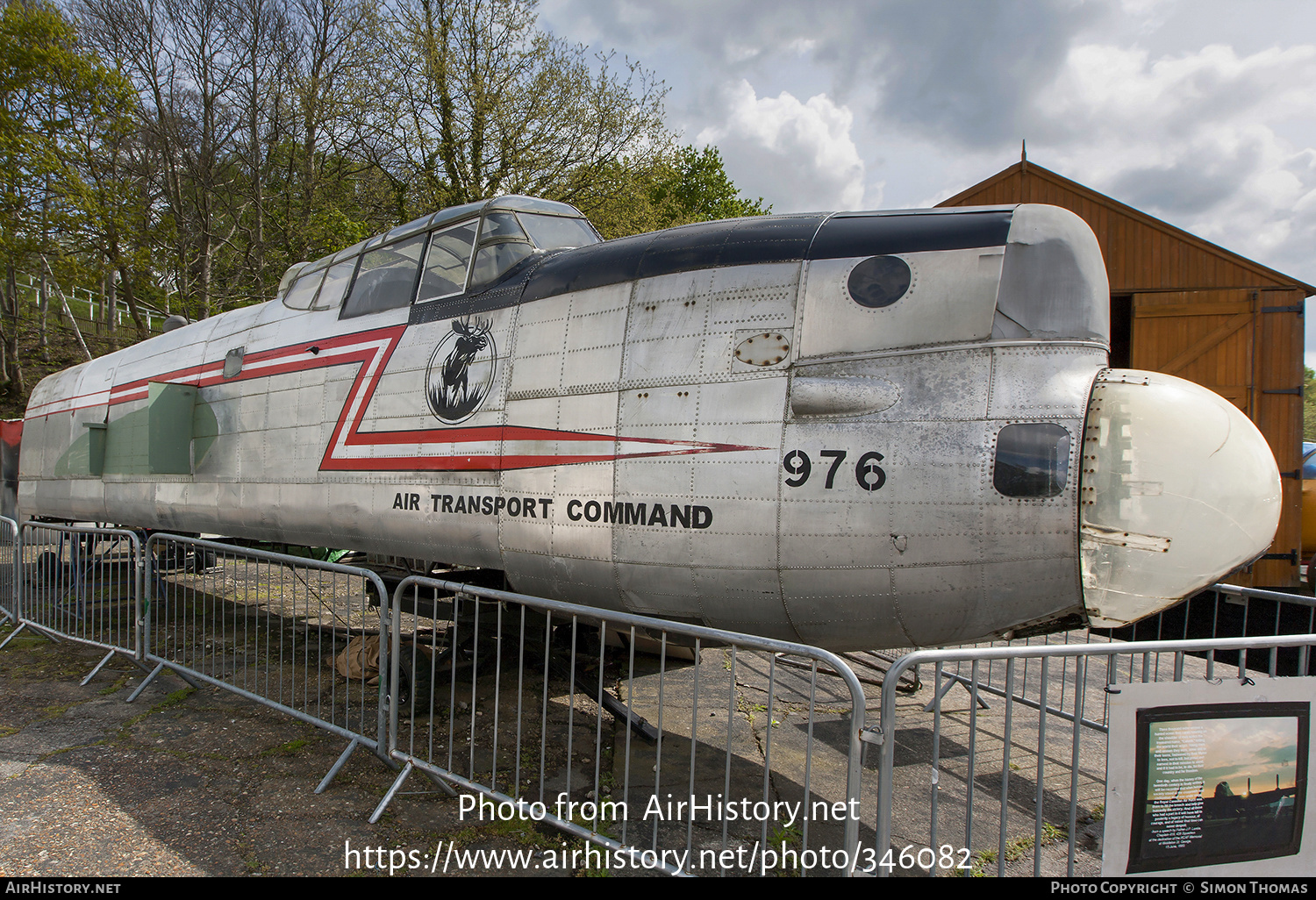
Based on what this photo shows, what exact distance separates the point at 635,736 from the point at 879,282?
3.32m

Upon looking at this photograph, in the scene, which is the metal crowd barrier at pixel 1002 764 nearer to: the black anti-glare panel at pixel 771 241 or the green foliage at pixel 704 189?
the black anti-glare panel at pixel 771 241

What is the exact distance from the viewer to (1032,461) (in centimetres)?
294

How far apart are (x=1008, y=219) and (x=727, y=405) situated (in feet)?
5.24

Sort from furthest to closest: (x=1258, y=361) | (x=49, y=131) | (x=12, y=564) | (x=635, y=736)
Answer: (x=49, y=131), (x=1258, y=361), (x=12, y=564), (x=635, y=736)

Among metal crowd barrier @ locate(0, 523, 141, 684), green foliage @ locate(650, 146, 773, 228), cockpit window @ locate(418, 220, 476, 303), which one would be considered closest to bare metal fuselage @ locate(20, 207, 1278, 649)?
cockpit window @ locate(418, 220, 476, 303)

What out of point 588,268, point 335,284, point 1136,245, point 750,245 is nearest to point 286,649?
point 335,284

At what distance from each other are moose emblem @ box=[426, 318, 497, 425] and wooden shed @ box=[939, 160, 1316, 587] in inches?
293

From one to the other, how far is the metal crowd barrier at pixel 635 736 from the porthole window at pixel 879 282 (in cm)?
172

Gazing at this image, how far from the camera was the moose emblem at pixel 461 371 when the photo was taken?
450 centimetres

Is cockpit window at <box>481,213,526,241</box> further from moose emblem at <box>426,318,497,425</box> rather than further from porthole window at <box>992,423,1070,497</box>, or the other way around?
porthole window at <box>992,423,1070,497</box>

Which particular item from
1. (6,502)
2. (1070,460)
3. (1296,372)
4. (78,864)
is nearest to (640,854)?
(1070,460)

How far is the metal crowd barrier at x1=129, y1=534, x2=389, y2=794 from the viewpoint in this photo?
429 centimetres

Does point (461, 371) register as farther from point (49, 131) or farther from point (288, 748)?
point (49, 131)

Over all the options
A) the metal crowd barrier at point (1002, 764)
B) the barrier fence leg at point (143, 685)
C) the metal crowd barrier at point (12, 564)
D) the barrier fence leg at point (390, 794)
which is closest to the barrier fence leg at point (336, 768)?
the barrier fence leg at point (390, 794)
